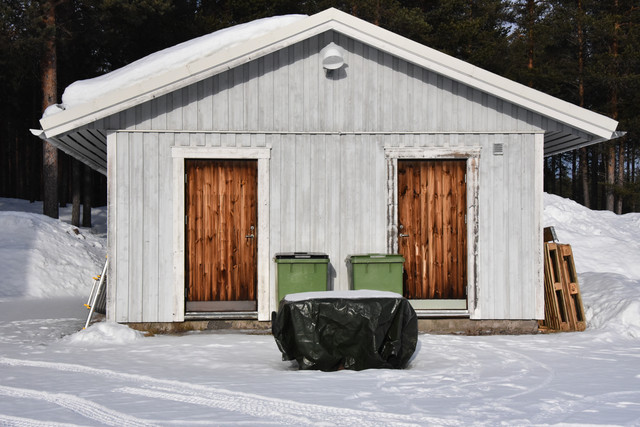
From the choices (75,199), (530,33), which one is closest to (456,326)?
(75,199)

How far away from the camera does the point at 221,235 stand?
9.46 meters

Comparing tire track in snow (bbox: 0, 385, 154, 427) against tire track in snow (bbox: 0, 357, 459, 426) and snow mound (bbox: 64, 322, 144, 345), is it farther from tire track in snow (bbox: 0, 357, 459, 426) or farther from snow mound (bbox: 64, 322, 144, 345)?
snow mound (bbox: 64, 322, 144, 345)

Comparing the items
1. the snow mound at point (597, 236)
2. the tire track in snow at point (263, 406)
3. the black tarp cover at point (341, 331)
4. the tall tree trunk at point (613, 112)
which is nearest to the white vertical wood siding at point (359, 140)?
the black tarp cover at point (341, 331)

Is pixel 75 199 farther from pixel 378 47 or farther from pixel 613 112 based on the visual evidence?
pixel 613 112

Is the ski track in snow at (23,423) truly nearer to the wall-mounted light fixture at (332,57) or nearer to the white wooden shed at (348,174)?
the white wooden shed at (348,174)

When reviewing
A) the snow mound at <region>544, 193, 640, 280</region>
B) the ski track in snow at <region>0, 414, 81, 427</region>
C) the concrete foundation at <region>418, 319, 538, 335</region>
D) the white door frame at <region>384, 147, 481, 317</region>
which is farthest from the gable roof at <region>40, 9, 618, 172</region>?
the snow mound at <region>544, 193, 640, 280</region>

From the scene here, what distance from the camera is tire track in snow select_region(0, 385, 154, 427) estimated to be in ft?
15.5

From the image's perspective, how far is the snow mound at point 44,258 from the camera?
15.3 meters

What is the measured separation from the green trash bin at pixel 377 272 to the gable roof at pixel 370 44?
2.80 m

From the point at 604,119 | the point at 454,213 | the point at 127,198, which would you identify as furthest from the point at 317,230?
the point at 604,119

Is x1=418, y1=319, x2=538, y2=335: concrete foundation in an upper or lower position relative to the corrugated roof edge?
lower

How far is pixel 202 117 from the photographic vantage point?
9289 millimetres

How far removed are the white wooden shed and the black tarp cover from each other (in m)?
2.60

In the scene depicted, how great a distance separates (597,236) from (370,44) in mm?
14275
